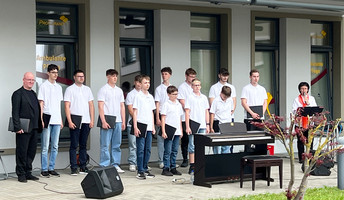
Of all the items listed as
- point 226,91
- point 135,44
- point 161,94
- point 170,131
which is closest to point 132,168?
point 170,131

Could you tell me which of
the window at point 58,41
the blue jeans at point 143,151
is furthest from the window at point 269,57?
the blue jeans at point 143,151

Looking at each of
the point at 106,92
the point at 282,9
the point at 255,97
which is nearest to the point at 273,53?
the point at 282,9

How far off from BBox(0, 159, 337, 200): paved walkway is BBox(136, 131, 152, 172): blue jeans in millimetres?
274

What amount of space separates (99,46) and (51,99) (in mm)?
2187

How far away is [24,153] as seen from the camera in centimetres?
1386

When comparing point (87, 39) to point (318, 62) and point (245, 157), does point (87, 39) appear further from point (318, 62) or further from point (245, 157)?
point (318, 62)

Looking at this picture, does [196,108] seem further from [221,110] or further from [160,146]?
[160,146]

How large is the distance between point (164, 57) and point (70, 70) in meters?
2.23

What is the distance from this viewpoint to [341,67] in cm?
2066

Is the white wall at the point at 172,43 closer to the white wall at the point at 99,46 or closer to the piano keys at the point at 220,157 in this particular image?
the white wall at the point at 99,46

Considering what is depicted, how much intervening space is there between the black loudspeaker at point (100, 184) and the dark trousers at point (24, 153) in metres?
2.23

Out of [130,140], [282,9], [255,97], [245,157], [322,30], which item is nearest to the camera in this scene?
[245,157]

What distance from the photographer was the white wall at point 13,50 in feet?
48.6

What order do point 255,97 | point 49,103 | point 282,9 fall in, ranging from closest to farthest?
point 49,103 → point 255,97 → point 282,9
